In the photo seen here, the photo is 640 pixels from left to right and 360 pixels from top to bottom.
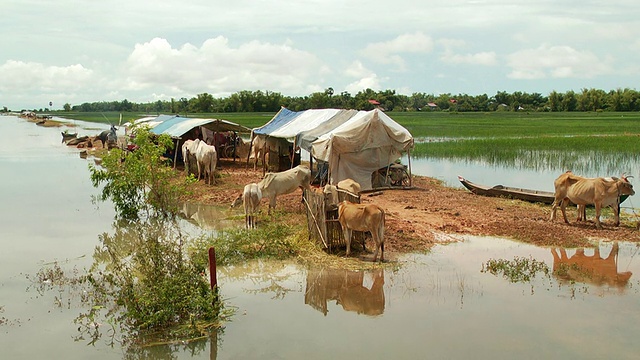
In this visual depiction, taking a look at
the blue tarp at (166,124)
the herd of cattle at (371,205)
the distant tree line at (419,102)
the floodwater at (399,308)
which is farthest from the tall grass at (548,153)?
the distant tree line at (419,102)

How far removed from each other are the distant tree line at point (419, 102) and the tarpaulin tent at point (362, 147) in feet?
167

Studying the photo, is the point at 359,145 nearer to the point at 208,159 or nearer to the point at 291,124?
the point at 291,124

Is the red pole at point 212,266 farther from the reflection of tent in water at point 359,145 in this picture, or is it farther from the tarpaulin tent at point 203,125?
the tarpaulin tent at point 203,125

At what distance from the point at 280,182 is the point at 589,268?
7.26 metres

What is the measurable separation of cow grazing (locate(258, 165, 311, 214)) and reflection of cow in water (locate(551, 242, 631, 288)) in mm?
6397

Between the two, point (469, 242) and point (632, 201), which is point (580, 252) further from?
point (632, 201)

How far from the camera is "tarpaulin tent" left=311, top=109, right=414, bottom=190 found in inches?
640

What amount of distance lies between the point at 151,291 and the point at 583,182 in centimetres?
965

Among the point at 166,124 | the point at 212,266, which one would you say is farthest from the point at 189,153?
the point at 212,266

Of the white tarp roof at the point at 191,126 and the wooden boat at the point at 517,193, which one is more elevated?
the white tarp roof at the point at 191,126

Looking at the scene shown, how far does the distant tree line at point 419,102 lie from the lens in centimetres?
7394

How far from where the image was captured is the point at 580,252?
10.6m

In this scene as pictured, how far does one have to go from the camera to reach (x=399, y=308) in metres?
8.12

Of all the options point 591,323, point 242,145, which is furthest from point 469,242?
point 242,145
